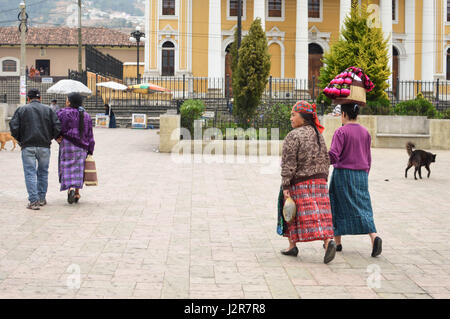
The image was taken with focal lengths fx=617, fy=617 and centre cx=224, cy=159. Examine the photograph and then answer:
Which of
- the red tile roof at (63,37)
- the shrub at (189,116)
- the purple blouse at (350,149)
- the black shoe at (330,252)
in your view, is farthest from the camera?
the red tile roof at (63,37)

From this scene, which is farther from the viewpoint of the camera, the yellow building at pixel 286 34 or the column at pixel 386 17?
the yellow building at pixel 286 34

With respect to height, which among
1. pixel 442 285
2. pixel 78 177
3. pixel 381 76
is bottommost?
pixel 442 285

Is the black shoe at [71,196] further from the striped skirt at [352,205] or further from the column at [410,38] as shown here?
the column at [410,38]

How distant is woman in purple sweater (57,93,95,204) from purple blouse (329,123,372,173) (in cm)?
428

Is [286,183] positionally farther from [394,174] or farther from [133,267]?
[394,174]

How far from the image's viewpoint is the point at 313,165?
603cm

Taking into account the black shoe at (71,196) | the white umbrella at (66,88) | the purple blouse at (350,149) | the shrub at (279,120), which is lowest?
the black shoe at (71,196)

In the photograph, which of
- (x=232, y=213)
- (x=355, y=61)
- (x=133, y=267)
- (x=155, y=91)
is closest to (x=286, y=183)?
(x=133, y=267)

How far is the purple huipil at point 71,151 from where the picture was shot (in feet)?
29.8

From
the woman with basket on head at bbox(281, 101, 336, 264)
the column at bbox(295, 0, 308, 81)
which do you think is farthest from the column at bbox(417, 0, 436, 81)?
the woman with basket on head at bbox(281, 101, 336, 264)

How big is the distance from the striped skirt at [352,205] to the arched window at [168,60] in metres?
32.7

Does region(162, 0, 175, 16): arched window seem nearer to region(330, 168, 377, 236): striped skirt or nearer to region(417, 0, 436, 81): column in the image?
region(417, 0, 436, 81): column

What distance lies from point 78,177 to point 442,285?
564cm

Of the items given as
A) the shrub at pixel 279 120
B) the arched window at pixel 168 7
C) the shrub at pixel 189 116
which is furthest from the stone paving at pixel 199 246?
the arched window at pixel 168 7
